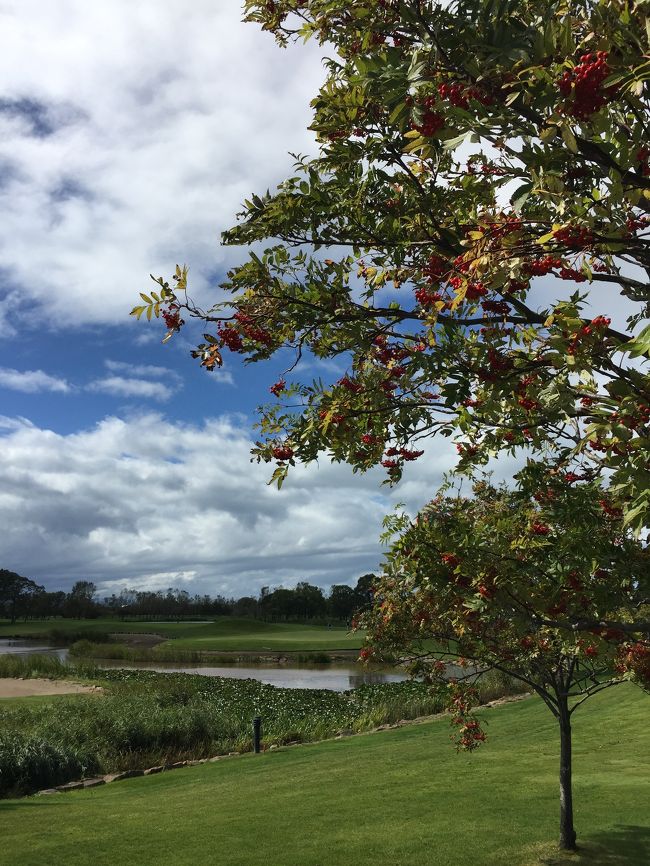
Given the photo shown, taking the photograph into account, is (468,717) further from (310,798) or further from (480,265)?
(480,265)

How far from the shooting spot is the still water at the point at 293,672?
38.4 meters

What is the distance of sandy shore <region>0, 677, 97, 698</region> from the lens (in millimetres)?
28339

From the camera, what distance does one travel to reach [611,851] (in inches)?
324

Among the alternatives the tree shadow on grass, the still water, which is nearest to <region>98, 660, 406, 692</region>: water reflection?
the still water

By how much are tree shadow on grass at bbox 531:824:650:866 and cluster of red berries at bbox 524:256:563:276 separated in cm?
763

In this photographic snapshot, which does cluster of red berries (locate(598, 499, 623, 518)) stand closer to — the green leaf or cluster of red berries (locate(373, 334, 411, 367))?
cluster of red berries (locate(373, 334, 411, 367))

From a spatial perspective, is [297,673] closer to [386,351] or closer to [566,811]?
[566,811]

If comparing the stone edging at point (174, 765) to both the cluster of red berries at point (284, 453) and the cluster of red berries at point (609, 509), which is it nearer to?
the cluster of red berries at point (284, 453)

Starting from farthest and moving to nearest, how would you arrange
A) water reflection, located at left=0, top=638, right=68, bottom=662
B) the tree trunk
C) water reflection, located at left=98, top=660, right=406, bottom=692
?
water reflection, located at left=0, top=638, right=68, bottom=662 < water reflection, located at left=98, top=660, right=406, bottom=692 < the tree trunk

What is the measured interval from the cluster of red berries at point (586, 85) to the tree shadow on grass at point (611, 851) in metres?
8.42

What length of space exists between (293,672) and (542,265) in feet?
153

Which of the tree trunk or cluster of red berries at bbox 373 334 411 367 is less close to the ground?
cluster of red berries at bbox 373 334 411 367

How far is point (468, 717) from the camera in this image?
28.8ft

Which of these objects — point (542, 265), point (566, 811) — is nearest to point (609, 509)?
point (542, 265)
